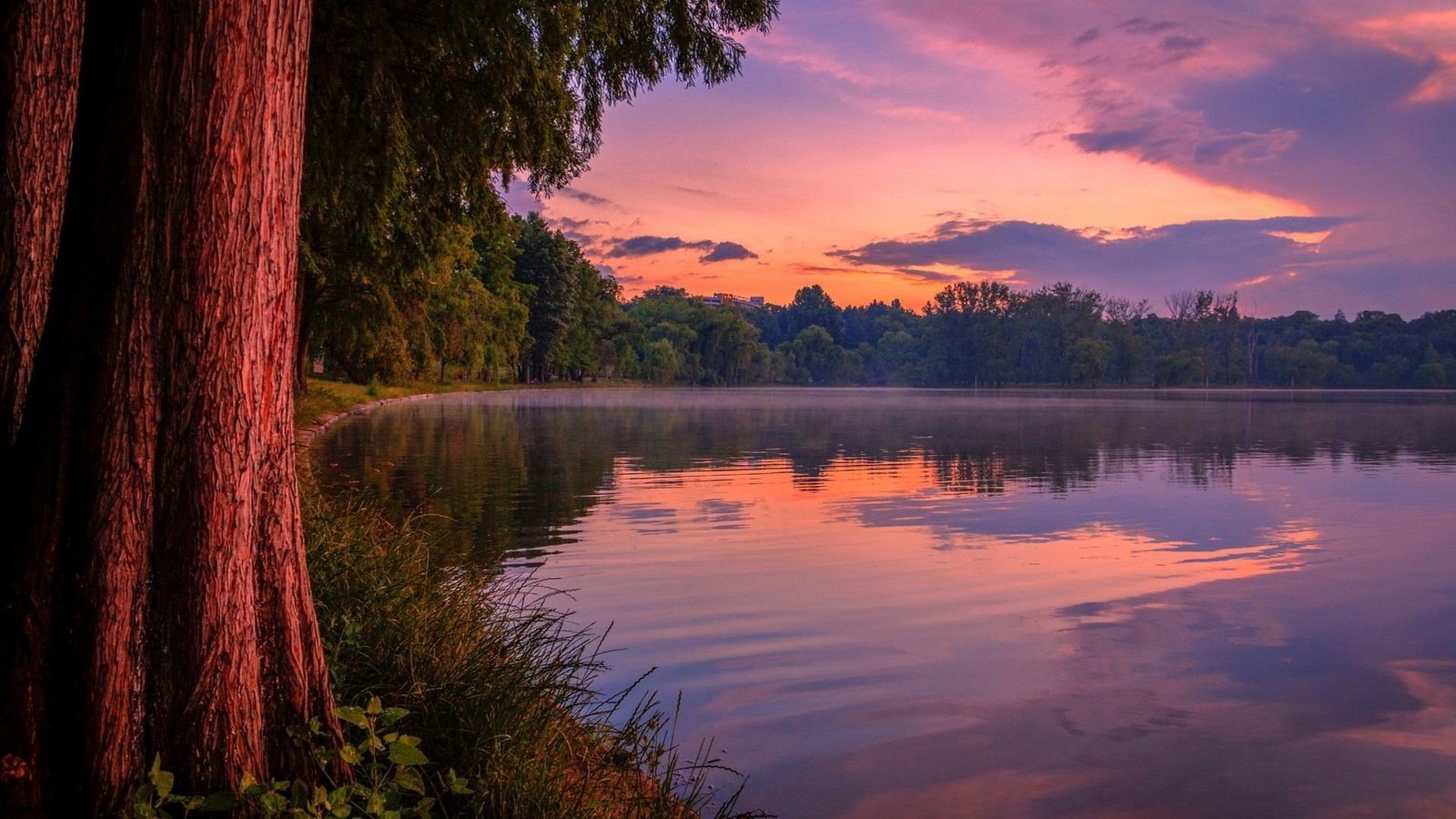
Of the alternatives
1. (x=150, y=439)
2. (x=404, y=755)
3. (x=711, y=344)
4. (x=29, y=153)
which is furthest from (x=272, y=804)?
(x=711, y=344)

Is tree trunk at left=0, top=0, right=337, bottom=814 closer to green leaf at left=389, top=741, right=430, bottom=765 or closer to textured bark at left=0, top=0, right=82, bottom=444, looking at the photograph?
textured bark at left=0, top=0, right=82, bottom=444

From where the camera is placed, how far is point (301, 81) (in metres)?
3.88

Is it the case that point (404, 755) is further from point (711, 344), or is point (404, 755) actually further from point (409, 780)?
point (711, 344)

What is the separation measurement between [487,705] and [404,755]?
907mm

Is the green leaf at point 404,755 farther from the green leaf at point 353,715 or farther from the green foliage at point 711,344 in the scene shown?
the green foliage at point 711,344

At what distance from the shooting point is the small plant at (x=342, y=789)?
10.8 feet

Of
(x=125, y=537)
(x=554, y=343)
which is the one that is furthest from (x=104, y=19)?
(x=554, y=343)

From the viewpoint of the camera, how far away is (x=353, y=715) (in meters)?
3.76

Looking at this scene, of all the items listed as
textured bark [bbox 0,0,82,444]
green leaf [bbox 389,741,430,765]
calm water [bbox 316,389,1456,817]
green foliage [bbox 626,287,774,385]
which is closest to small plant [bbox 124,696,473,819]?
green leaf [bbox 389,741,430,765]

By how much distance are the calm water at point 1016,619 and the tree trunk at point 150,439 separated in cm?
284

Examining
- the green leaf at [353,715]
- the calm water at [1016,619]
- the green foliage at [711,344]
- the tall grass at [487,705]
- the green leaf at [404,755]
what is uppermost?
the green foliage at [711,344]

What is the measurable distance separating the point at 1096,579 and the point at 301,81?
8.90 meters

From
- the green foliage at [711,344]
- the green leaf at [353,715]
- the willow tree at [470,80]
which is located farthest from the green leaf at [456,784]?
the green foliage at [711,344]

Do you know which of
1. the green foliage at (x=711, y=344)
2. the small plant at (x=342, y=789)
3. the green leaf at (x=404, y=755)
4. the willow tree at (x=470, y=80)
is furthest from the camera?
the green foliage at (x=711, y=344)
